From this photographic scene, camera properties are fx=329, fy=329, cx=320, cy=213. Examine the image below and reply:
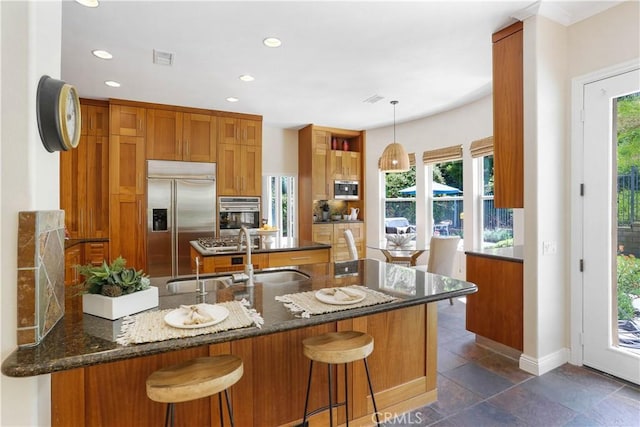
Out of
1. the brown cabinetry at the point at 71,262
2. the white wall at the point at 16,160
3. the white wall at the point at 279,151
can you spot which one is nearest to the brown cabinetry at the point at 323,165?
the white wall at the point at 279,151

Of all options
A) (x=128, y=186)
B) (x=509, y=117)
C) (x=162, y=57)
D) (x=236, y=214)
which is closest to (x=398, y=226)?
(x=236, y=214)

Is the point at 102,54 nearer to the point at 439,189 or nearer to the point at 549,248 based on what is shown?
the point at 549,248

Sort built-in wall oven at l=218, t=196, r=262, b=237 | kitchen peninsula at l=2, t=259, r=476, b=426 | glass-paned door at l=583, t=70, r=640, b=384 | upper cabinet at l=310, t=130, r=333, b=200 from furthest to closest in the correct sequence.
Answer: upper cabinet at l=310, t=130, r=333, b=200, built-in wall oven at l=218, t=196, r=262, b=237, glass-paned door at l=583, t=70, r=640, b=384, kitchen peninsula at l=2, t=259, r=476, b=426

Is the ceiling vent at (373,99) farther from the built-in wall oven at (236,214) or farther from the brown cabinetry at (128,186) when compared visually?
the brown cabinetry at (128,186)

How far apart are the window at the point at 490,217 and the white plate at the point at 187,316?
4.20 meters

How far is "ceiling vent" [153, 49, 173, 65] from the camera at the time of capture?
3.17m

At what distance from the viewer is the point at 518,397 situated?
2.27 m

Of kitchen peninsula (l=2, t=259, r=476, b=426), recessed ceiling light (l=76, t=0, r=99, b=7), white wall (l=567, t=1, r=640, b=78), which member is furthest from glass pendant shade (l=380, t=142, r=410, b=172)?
recessed ceiling light (l=76, t=0, r=99, b=7)

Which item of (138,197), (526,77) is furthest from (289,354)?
(138,197)

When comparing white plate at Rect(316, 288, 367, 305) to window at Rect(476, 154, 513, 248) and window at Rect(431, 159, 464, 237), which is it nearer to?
window at Rect(476, 154, 513, 248)

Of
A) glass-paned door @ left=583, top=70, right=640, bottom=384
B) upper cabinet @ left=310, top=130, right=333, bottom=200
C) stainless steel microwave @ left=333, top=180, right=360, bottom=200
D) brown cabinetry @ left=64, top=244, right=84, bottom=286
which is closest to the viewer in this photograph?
glass-paned door @ left=583, top=70, right=640, bottom=384

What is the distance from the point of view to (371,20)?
2.64m

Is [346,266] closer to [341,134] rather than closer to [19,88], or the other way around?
[19,88]

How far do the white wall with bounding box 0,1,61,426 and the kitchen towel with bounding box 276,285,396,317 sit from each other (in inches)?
37.4
